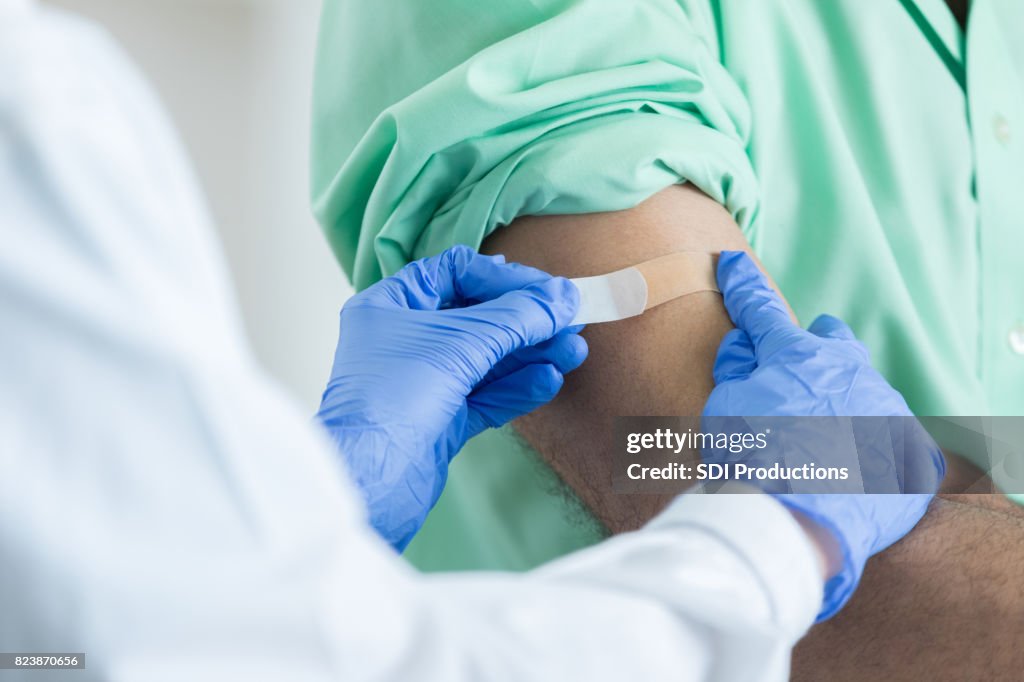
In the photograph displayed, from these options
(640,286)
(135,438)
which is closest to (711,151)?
(640,286)

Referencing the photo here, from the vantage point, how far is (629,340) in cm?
92

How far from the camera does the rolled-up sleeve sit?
0.91 m

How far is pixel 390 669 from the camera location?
0.42m

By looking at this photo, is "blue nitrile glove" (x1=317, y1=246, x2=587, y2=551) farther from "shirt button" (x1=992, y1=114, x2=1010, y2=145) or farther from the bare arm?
"shirt button" (x1=992, y1=114, x2=1010, y2=145)

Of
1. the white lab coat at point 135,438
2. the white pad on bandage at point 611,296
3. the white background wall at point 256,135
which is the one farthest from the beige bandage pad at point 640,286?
the white background wall at point 256,135

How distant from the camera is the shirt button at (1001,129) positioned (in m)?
1.15

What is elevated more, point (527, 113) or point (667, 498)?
point (527, 113)

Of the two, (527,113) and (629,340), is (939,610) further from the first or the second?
(527,113)

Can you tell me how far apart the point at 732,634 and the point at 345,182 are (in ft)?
2.31

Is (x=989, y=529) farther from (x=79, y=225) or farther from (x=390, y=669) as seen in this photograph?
(x=79, y=225)

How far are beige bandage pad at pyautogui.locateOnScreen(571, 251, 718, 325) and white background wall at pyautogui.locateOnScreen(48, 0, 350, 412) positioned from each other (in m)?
1.61

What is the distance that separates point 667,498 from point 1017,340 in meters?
0.53

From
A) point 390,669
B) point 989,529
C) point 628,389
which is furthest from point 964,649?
point 390,669

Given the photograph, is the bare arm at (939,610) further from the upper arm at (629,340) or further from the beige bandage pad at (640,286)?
the beige bandage pad at (640,286)
